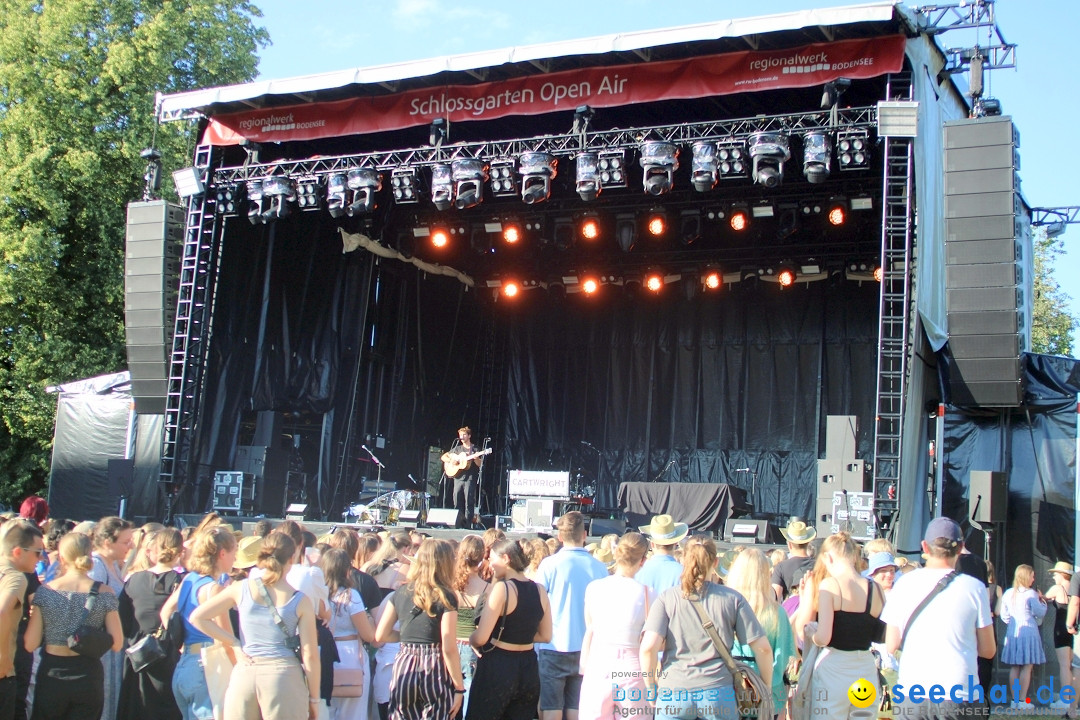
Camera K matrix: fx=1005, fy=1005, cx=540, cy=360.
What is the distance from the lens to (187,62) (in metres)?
20.2

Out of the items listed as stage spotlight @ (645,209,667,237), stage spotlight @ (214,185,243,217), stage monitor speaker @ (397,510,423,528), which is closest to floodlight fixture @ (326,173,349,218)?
stage spotlight @ (214,185,243,217)

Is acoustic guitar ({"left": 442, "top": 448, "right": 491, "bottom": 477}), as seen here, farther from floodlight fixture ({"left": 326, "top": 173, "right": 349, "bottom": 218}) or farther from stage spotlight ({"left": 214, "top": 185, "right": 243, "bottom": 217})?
stage spotlight ({"left": 214, "top": 185, "right": 243, "bottom": 217})

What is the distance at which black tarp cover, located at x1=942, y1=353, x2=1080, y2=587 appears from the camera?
12.2 meters

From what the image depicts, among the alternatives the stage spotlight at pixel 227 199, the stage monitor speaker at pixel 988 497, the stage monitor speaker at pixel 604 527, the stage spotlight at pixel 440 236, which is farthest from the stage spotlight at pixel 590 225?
the stage monitor speaker at pixel 988 497

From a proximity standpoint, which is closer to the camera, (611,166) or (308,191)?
(611,166)

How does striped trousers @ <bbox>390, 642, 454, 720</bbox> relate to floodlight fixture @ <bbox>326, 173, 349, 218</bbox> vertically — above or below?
below

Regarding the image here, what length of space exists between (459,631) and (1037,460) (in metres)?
10.0

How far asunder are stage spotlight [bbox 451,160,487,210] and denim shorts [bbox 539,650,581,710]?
8.56 m

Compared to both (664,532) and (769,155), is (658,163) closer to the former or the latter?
(769,155)

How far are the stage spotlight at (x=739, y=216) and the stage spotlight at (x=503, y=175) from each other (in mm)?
3545

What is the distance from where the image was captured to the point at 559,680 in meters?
5.39

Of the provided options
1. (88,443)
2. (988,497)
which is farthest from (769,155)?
(88,443)

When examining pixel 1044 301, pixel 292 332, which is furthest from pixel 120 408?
pixel 1044 301

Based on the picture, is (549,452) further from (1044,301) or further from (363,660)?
(1044,301)
